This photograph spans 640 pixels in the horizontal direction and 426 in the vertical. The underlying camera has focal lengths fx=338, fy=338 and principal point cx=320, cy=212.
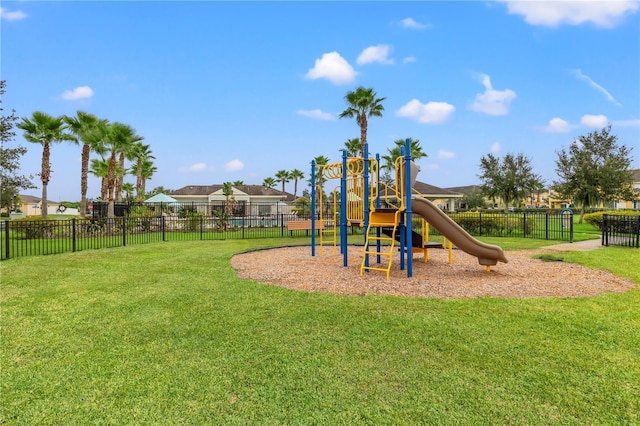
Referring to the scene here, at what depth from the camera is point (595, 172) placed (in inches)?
976

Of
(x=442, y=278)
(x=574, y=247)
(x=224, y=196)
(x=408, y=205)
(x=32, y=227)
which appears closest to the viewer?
(x=442, y=278)

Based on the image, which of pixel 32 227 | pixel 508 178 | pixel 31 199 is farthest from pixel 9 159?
pixel 31 199

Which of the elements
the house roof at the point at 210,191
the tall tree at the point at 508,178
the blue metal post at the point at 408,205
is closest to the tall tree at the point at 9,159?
the house roof at the point at 210,191

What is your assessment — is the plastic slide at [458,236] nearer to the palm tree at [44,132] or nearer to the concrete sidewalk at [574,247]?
the concrete sidewalk at [574,247]

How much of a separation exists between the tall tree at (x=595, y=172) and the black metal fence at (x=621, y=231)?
48.0ft

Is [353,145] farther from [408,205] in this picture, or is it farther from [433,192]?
[408,205]

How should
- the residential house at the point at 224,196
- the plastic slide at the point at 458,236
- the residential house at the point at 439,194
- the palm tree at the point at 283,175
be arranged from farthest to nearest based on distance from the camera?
the palm tree at the point at 283,175, the residential house at the point at 224,196, the residential house at the point at 439,194, the plastic slide at the point at 458,236

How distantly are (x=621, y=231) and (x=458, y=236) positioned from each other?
34.5 ft

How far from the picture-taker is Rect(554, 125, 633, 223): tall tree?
2452 centimetres

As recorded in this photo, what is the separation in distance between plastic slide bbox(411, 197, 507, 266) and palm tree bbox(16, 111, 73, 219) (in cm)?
2286

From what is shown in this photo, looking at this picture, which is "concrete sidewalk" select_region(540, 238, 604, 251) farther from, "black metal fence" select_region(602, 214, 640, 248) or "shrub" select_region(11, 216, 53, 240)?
"shrub" select_region(11, 216, 53, 240)

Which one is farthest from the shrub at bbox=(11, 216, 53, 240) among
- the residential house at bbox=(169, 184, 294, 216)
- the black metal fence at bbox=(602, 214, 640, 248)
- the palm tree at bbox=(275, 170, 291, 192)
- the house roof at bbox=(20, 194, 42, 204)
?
the house roof at bbox=(20, 194, 42, 204)

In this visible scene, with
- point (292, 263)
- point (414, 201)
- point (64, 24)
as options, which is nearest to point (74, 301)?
point (292, 263)

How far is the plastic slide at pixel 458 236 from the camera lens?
660 cm
